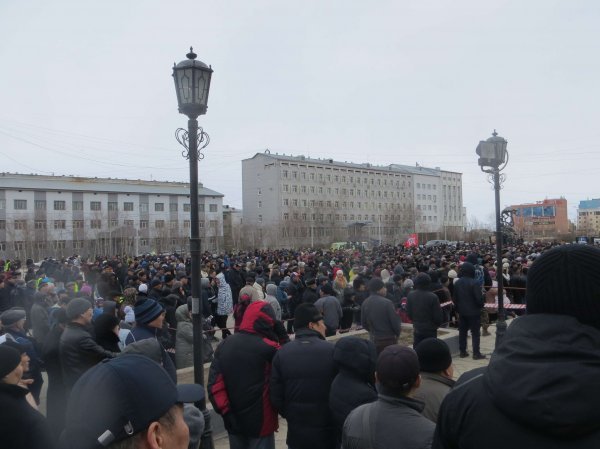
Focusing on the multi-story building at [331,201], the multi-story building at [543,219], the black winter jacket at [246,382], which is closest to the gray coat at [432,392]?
the black winter jacket at [246,382]

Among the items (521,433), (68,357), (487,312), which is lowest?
(487,312)

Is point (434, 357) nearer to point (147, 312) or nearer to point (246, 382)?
point (246, 382)

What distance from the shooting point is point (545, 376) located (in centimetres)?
136

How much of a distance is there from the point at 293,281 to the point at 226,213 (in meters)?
85.0

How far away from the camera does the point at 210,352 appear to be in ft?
27.4

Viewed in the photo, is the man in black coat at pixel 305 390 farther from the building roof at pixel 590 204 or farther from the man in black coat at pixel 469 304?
the building roof at pixel 590 204

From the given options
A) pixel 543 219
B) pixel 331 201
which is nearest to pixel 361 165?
pixel 331 201

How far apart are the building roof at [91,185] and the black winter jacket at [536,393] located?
72.5m

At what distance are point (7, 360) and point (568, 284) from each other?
3262mm

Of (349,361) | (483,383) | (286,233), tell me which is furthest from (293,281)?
(286,233)

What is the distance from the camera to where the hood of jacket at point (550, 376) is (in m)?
1.33

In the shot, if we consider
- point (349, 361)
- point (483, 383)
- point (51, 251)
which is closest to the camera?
point (483, 383)

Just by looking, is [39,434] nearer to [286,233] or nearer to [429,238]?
[286,233]

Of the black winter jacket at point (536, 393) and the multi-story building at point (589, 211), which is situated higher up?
the multi-story building at point (589, 211)
